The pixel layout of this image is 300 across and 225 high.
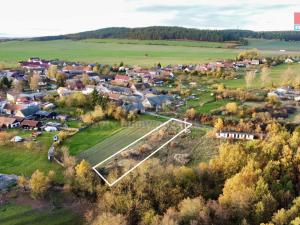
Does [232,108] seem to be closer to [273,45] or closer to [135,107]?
[135,107]

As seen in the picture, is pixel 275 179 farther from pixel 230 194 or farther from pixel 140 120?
pixel 140 120

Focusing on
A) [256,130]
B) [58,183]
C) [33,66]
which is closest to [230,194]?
[58,183]

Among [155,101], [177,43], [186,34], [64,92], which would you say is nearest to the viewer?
[155,101]

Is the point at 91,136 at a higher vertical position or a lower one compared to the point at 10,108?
lower

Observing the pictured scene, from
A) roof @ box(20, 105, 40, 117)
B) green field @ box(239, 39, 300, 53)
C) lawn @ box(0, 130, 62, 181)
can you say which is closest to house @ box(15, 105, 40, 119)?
roof @ box(20, 105, 40, 117)

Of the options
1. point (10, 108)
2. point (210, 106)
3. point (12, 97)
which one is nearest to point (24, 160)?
point (10, 108)

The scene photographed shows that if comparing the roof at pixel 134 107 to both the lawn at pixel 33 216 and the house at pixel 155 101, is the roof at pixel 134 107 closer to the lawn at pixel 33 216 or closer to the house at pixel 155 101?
the house at pixel 155 101

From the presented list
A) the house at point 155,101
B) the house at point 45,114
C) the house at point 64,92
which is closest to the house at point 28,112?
the house at point 45,114
